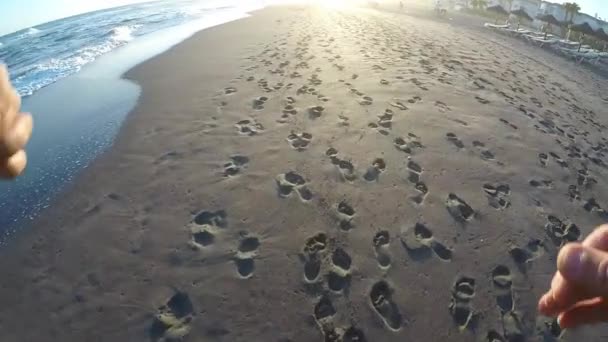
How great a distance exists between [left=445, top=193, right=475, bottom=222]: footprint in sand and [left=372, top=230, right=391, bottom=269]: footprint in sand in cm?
115

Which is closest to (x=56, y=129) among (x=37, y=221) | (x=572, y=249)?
(x=37, y=221)

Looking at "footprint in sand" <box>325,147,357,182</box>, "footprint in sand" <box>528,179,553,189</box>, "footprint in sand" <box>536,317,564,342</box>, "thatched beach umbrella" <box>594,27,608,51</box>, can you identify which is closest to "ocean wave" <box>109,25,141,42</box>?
"footprint in sand" <box>325,147,357,182</box>

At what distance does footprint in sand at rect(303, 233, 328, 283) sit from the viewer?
454 centimetres

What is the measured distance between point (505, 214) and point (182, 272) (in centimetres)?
462

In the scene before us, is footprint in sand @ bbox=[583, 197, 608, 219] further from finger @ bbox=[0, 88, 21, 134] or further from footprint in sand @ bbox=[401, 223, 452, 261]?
finger @ bbox=[0, 88, 21, 134]

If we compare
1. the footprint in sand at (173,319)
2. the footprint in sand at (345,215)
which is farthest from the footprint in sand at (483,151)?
the footprint in sand at (173,319)

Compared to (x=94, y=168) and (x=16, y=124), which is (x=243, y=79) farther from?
(x=16, y=124)

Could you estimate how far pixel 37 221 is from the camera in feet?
18.4

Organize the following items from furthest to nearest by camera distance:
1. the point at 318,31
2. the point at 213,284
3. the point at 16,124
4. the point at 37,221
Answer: the point at 318,31 → the point at 37,221 → the point at 213,284 → the point at 16,124

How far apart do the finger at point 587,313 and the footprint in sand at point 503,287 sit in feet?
10.7

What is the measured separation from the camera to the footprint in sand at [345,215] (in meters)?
5.23

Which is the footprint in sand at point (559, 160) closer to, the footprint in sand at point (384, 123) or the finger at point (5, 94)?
the footprint in sand at point (384, 123)

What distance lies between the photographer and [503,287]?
458cm

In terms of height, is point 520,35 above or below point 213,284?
above
